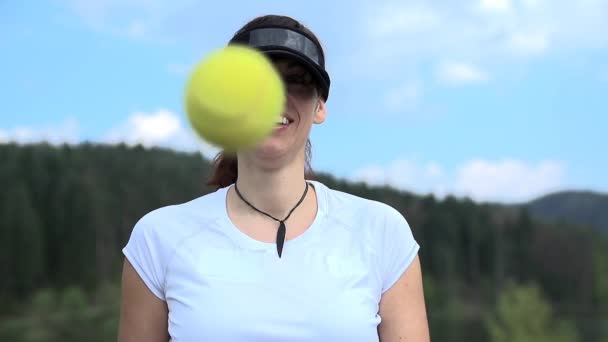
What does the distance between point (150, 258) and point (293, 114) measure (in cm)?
60

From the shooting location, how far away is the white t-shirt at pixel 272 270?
2104 millimetres

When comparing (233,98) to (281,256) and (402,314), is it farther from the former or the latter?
(402,314)

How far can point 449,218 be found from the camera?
6494cm

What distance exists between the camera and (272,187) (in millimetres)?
2252

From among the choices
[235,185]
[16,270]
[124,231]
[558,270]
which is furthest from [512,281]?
[235,185]

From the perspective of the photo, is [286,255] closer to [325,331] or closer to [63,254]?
[325,331]

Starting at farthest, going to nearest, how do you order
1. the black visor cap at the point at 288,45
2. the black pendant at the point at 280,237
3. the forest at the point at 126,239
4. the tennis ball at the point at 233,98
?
the forest at the point at 126,239
the black pendant at the point at 280,237
the black visor cap at the point at 288,45
the tennis ball at the point at 233,98

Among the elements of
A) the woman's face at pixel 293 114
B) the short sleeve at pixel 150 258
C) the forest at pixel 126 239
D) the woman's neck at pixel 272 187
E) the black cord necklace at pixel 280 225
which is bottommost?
the forest at pixel 126 239

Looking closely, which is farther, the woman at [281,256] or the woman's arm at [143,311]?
the woman's arm at [143,311]

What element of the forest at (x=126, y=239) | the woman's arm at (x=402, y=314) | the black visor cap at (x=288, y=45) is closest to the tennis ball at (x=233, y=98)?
the black visor cap at (x=288, y=45)

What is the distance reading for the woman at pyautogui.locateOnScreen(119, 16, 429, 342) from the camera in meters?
2.10

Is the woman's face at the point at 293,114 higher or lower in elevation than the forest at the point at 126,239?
higher

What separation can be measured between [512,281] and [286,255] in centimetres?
6238

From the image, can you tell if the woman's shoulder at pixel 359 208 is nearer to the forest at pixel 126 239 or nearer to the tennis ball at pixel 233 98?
the tennis ball at pixel 233 98
